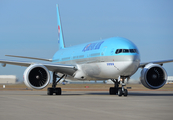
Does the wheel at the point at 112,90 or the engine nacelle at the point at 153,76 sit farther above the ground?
the engine nacelle at the point at 153,76

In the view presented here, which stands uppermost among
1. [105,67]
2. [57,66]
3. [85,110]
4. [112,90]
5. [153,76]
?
[57,66]

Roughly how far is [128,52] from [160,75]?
415cm

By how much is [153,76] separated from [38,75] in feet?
27.1

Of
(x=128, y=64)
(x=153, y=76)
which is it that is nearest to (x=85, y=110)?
(x=128, y=64)

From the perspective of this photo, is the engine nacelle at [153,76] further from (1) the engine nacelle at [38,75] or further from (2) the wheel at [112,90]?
(1) the engine nacelle at [38,75]

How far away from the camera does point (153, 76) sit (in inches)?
873

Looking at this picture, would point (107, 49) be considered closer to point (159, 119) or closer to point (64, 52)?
point (64, 52)

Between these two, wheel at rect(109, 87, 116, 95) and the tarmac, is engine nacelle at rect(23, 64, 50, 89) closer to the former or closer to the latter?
wheel at rect(109, 87, 116, 95)

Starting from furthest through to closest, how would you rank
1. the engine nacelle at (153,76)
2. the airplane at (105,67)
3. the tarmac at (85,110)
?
the engine nacelle at (153,76) → the airplane at (105,67) → the tarmac at (85,110)

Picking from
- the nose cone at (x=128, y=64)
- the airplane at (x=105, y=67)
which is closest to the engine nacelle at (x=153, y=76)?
the airplane at (x=105, y=67)

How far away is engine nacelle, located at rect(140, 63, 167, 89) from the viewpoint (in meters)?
21.7

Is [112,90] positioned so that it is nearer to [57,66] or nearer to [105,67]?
[105,67]

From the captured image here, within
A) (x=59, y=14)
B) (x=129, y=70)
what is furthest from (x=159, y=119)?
(x=59, y=14)

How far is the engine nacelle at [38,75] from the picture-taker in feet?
69.3
